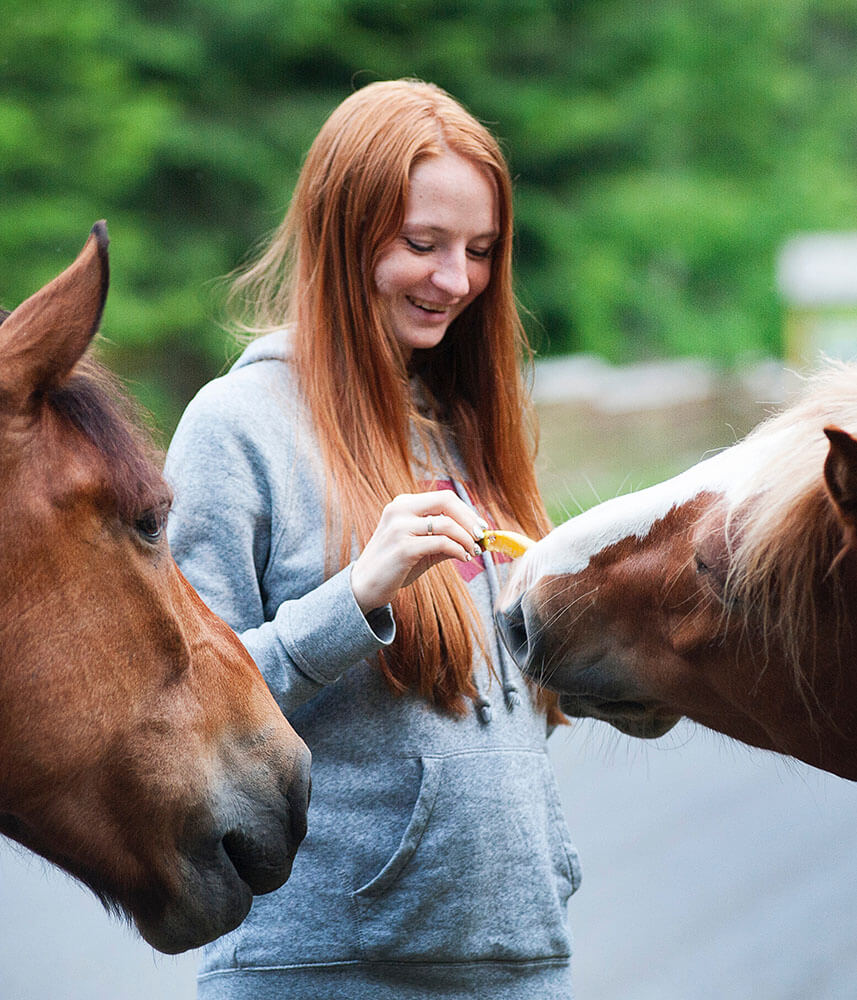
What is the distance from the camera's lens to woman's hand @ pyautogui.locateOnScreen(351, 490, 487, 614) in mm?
1661

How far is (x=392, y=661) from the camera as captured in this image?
6.05ft

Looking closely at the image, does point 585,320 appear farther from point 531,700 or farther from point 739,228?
point 531,700

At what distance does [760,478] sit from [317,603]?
2.06 feet

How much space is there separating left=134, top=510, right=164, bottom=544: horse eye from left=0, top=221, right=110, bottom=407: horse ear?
203 millimetres

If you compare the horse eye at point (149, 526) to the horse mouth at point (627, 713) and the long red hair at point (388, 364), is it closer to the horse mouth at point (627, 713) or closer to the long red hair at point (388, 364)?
the long red hair at point (388, 364)

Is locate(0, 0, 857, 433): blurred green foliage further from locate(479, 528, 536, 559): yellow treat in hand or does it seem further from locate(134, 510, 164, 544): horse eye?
locate(134, 510, 164, 544): horse eye

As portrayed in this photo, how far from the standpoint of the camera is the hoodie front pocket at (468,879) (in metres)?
1.73

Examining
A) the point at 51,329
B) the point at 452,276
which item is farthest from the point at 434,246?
the point at 51,329

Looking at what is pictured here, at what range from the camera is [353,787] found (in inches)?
70.3

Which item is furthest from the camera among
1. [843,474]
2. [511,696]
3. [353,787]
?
[511,696]

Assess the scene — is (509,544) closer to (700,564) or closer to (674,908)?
(700,564)

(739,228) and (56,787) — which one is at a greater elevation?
(56,787)

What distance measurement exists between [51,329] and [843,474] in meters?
0.90

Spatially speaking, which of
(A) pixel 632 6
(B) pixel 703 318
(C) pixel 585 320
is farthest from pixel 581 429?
(A) pixel 632 6
